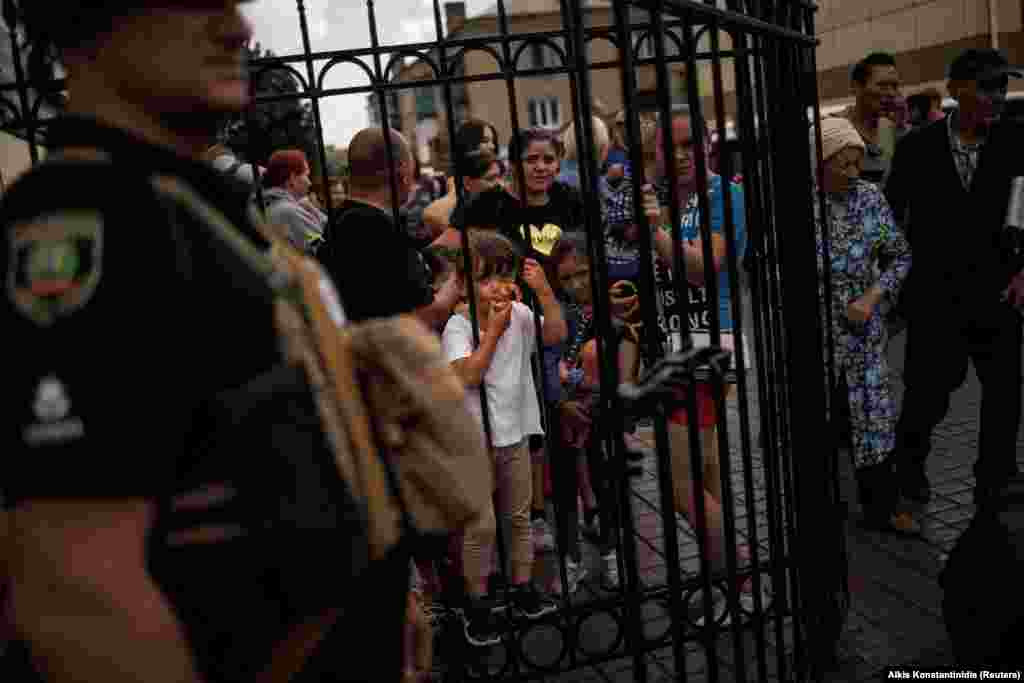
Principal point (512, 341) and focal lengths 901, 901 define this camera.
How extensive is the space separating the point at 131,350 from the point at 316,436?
0.25 metres

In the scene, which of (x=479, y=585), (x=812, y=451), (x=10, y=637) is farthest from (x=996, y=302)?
(x=10, y=637)

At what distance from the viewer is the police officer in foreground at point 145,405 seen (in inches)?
39.9

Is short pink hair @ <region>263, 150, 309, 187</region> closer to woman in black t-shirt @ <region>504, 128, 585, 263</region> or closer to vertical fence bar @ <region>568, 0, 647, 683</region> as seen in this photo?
woman in black t-shirt @ <region>504, 128, 585, 263</region>

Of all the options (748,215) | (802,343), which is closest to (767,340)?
(802,343)

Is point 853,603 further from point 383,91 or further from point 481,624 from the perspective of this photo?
point 383,91

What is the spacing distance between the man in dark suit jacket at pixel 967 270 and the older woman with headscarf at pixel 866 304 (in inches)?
9.5

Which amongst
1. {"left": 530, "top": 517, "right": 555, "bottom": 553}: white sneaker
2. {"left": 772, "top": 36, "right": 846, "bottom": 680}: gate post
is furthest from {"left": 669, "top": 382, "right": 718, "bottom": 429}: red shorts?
{"left": 530, "top": 517, "right": 555, "bottom": 553}: white sneaker

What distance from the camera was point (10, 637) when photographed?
1.20m

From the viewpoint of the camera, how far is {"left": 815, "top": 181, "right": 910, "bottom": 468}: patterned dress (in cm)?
425

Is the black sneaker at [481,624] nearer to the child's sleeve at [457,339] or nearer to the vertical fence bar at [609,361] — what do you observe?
the child's sleeve at [457,339]

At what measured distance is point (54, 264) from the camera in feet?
3.35

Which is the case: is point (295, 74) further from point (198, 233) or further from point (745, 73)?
point (198, 233)

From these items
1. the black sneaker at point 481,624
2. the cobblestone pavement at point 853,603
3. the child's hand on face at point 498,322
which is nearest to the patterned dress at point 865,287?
the cobblestone pavement at point 853,603

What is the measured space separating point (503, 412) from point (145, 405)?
2644 millimetres
